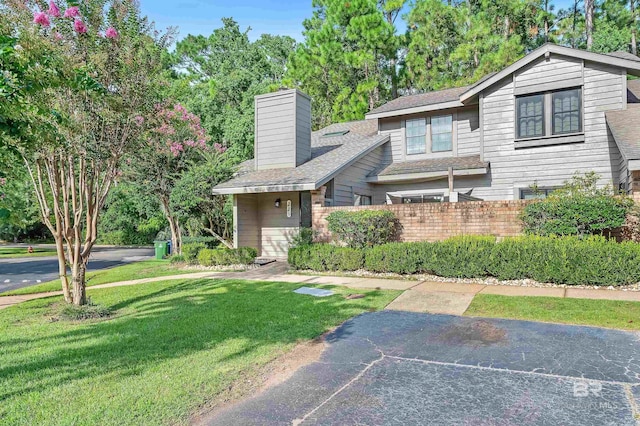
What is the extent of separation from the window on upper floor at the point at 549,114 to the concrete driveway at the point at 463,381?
8.78m

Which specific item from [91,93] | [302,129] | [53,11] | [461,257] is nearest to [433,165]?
[302,129]

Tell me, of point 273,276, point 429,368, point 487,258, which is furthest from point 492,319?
point 273,276

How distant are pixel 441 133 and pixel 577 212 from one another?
7.09 metres

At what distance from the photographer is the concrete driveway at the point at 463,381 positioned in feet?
10.9

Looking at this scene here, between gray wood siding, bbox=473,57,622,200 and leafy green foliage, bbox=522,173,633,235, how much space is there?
Answer: 2.98m

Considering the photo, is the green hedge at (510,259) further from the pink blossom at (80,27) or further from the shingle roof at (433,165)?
the pink blossom at (80,27)

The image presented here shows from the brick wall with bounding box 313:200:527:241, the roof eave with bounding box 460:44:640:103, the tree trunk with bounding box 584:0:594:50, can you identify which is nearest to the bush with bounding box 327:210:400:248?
the brick wall with bounding box 313:200:527:241

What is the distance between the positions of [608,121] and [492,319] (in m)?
8.42

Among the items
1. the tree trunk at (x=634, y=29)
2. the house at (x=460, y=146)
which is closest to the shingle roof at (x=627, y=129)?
the house at (x=460, y=146)

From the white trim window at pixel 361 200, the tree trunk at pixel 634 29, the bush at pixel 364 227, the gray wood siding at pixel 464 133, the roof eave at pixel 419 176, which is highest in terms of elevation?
the tree trunk at pixel 634 29

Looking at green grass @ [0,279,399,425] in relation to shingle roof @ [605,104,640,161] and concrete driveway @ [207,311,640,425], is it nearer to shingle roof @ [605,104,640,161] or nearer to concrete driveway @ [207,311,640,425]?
Result: concrete driveway @ [207,311,640,425]

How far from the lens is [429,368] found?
14.2ft

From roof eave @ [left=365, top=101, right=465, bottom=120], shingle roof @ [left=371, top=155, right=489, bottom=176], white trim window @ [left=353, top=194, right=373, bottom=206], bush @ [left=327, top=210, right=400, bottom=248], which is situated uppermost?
roof eave @ [left=365, top=101, right=465, bottom=120]

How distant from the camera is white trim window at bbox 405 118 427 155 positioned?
15484 millimetres
